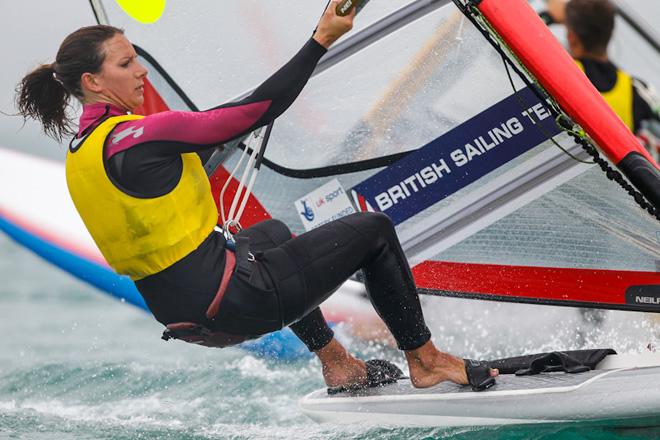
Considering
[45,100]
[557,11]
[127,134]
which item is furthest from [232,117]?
[557,11]

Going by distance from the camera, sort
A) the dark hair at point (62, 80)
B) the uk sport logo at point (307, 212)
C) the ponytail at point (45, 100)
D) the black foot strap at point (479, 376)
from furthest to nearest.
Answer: the uk sport logo at point (307, 212), the black foot strap at point (479, 376), the ponytail at point (45, 100), the dark hair at point (62, 80)

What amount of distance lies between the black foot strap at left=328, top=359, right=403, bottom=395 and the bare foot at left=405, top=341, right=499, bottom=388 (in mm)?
263

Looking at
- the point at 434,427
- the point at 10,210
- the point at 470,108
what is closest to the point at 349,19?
the point at 470,108

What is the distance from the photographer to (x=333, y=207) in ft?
9.67

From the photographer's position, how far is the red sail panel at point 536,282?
2.78m

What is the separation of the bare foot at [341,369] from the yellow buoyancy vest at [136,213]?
567 mm

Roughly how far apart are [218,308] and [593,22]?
2.05 m

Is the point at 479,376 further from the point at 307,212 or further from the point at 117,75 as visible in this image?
the point at 117,75

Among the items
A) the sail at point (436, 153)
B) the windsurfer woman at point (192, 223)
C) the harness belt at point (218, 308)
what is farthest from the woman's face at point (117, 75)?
the sail at point (436, 153)

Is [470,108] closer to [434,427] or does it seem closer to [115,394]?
[434,427]

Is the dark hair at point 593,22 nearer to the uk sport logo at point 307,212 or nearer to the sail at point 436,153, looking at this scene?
the sail at point 436,153

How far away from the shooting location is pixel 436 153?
283cm

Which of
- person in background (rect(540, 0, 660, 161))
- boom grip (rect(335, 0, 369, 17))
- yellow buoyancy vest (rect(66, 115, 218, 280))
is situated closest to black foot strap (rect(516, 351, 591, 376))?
yellow buoyancy vest (rect(66, 115, 218, 280))

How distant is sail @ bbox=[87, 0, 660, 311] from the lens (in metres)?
2.76
